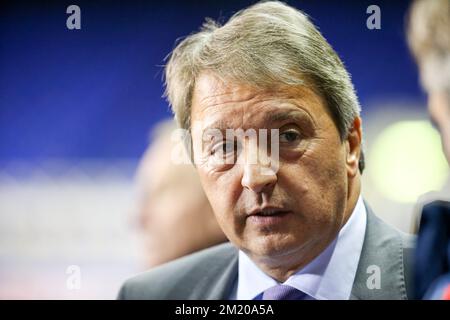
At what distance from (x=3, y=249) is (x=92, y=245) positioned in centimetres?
36

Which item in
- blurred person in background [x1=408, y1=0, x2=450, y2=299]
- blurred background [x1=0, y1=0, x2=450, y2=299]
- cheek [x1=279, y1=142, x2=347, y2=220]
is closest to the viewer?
cheek [x1=279, y1=142, x2=347, y2=220]

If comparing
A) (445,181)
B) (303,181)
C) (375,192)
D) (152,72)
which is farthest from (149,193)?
(445,181)

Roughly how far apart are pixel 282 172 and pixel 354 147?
0.28 metres

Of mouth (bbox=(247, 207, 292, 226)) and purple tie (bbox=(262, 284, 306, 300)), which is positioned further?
purple tie (bbox=(262, 284, 306, 300))

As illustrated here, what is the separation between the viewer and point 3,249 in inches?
98.0

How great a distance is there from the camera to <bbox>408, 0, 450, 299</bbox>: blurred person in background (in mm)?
2258

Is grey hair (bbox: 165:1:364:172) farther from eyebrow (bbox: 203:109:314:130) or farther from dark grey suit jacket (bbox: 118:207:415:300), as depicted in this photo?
dark grey suit jacket (bbox: 118:207:415:300)

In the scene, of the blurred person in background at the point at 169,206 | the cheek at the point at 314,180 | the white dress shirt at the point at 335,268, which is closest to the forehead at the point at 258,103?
the cheek at the point at 314,180

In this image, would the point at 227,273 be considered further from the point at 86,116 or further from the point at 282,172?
the point at 86,116

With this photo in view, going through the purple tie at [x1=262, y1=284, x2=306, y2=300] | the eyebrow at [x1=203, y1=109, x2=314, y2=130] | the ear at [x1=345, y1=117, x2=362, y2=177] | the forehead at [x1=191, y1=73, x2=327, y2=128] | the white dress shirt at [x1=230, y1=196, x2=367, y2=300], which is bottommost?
the purple tie at [x1=262, y1=284, x2=306, y2=300]

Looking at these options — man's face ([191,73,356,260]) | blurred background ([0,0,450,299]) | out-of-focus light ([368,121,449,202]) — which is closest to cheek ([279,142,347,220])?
man's face ([191,73,356,260])

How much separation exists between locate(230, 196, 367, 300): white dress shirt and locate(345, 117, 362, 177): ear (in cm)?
11

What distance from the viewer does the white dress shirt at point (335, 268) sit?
87.4 inches

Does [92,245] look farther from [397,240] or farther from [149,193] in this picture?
[397,240]
